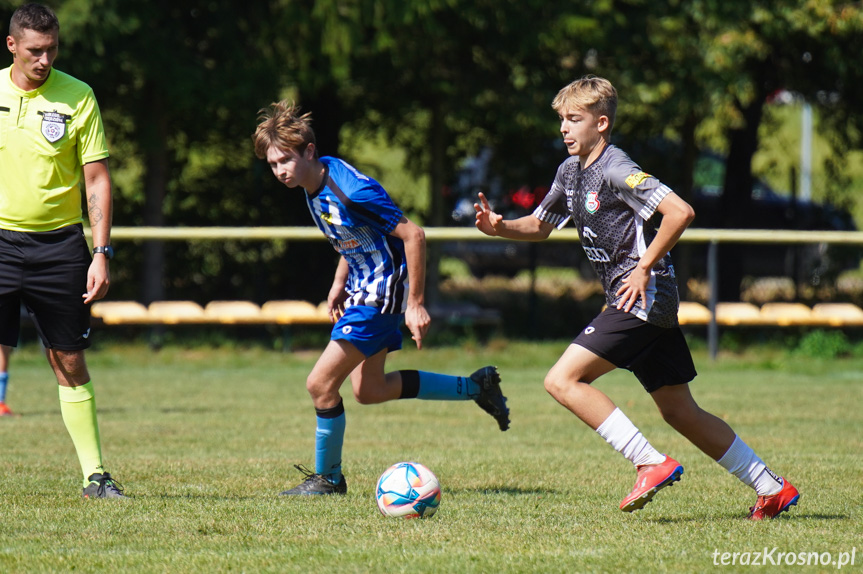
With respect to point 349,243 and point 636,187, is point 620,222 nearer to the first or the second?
point 636,187

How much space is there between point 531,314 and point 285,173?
32.8 ft

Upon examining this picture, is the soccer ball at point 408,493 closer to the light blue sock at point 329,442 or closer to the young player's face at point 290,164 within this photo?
the light blue sock at point 329,442

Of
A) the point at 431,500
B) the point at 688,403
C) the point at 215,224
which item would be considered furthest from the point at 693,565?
the point at 215,224

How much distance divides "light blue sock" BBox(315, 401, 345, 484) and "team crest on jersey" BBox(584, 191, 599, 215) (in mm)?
1733

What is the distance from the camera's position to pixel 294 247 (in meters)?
15.1

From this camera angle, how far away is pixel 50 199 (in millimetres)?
5164

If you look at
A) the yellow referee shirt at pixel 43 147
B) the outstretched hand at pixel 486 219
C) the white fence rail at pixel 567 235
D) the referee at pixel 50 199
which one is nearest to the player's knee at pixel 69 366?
the referee at pixel 50 199

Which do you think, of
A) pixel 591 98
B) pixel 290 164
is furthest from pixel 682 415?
pixel 290 164

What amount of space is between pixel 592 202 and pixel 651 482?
120cm

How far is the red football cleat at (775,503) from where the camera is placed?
4.82 m

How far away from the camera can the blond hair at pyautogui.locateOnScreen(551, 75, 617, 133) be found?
4.70 metres

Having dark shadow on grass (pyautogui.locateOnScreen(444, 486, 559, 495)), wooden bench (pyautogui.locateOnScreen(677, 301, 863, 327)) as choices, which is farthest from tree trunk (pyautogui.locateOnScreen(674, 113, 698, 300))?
dark shadow on grass (pyautogui.locateOnScreen(444, 486, 559, 495))

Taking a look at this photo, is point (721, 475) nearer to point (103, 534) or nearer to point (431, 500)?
point (431, 500)

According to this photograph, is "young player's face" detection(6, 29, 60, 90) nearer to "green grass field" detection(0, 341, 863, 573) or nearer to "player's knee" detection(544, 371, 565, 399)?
"green grass field" detection(0, 341, 863, 573)
